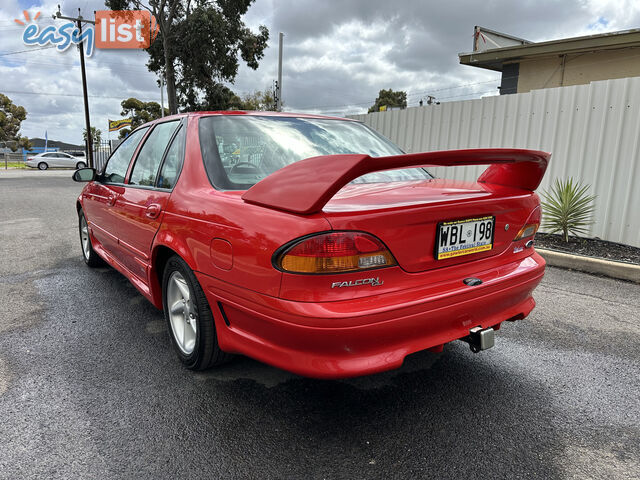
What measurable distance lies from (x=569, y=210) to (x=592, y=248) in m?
0.56

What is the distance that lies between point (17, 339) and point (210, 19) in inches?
808

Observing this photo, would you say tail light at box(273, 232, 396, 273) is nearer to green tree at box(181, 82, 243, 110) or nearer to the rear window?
the rear window

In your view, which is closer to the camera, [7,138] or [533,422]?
[533,422]

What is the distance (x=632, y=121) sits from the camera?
5617 mm

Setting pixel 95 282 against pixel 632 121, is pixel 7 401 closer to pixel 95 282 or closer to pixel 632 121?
pixel 95 282

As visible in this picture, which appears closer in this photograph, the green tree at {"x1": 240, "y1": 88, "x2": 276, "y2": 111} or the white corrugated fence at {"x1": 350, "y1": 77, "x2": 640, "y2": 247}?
the white corrugated fence at {"x1": 350, "y1": 77, "x2": 640, "y2": 247}

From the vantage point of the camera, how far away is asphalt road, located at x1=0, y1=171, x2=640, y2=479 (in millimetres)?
1925

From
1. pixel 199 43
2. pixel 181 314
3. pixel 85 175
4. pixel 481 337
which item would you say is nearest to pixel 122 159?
pixel 85 175

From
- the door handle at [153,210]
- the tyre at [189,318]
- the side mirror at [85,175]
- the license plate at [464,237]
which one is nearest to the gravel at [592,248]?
the license plate at [464,237]

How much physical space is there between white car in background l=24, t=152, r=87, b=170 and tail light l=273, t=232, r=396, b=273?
37.4 metres

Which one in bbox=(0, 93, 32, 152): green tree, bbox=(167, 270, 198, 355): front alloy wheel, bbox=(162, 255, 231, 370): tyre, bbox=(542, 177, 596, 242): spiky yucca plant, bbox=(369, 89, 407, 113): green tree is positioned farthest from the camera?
bbox=(369, 89, 407, 113): green tree

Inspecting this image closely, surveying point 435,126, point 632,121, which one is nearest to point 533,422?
point 632,121

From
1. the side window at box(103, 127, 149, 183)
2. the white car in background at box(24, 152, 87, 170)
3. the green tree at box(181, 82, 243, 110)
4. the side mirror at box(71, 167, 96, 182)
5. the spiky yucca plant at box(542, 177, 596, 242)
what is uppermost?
the green tree at box(181, 82, 243, 110)

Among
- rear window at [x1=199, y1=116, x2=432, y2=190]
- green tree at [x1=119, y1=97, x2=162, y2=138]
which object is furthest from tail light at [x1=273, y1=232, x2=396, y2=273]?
green tree at [x1=119, y1=97, x2=162, y2=138]
